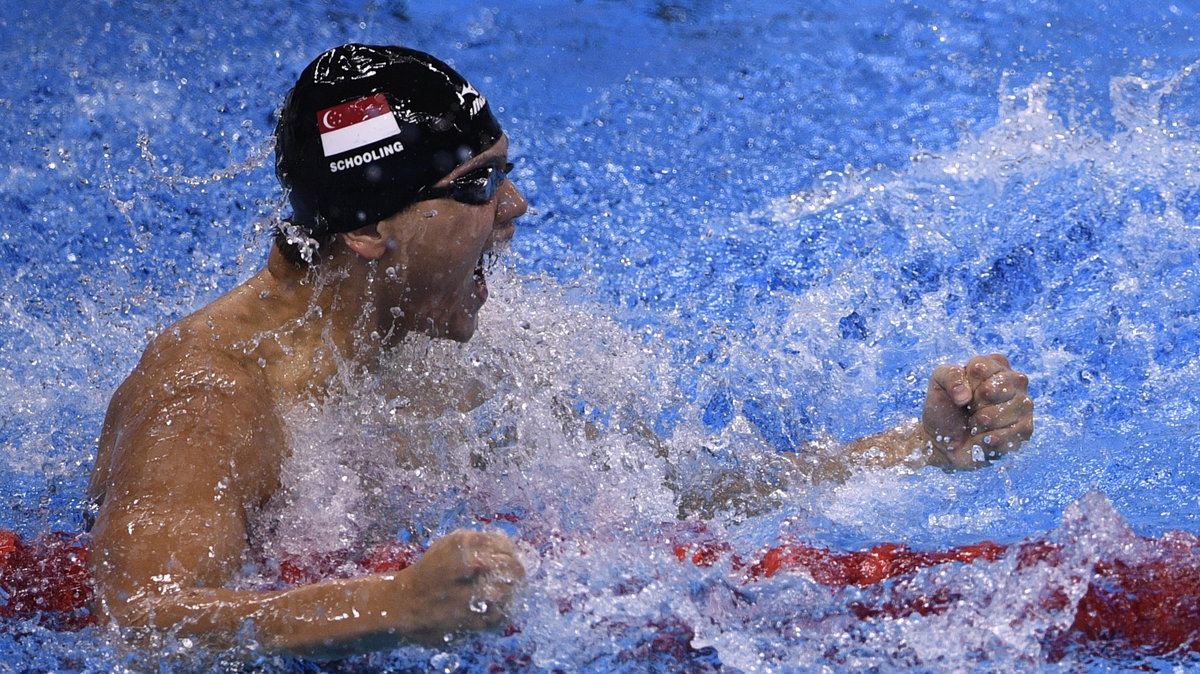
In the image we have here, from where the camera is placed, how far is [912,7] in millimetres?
4578

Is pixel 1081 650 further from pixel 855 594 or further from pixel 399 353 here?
pixel 399 353

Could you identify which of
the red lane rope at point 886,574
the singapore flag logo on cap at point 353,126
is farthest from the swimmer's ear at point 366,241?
the red lane rope at point 886,574

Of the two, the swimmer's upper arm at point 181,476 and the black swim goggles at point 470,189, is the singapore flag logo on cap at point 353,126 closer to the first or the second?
the black swim goggles at point 470,189

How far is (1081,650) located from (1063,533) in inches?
6.8

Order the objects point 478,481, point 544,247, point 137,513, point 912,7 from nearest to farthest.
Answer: point 137,513, point 478,481, point 544,247, point 912,7

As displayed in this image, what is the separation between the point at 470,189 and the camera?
2.13m

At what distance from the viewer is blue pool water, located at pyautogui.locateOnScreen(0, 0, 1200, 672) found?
1.93 meters

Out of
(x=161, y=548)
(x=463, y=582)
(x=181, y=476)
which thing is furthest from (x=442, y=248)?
(x=463, y=582)

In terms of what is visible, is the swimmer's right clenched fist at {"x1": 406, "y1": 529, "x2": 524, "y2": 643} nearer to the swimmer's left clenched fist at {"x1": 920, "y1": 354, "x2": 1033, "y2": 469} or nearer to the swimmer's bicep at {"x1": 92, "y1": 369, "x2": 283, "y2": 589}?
the swimmer's bicep at {"x1": 92, "y1": 369, "x2": 283, "y2": 589}

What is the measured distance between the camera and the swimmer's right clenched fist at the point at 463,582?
145 cm

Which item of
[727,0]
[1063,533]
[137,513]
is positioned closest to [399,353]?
[137,513]

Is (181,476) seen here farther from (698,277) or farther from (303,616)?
(698,277)

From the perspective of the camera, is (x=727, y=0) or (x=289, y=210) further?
(x=727, y=0)

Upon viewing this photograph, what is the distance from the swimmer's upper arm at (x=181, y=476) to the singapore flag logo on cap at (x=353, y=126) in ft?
1.34
